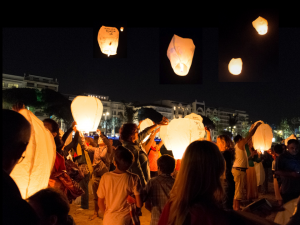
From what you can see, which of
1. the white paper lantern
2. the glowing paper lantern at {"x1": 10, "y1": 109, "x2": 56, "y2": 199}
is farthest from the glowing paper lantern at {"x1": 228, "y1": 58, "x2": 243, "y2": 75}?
the glowing paper lantern at {"x1": 10, "y1": 109, "x2": 56, "y2": 199}

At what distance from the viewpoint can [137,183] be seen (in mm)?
2918

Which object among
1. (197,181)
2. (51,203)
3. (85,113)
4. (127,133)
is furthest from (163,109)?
(51,203)

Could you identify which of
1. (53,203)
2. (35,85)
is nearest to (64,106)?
(35,85)

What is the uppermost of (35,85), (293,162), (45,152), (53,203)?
(35,85)

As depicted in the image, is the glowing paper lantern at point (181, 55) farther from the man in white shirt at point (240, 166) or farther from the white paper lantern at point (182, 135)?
the man in white shirt at point (240, 166)

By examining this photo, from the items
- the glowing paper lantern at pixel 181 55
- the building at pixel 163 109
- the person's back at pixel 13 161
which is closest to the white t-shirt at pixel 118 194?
the person's back at pixel 13 161

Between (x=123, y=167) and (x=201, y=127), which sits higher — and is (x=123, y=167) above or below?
below

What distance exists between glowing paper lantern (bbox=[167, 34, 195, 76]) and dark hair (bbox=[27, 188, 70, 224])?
3.52 meters

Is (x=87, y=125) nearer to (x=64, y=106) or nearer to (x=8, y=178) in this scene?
(x=8, y=178)

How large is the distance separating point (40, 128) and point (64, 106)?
3802 cm

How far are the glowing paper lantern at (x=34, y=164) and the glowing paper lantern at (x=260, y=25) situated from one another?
3362 millimetres

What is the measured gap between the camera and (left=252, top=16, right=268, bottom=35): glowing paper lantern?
370cm

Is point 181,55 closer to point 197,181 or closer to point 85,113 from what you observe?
point 85,113

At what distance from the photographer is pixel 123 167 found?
296 centimetres
